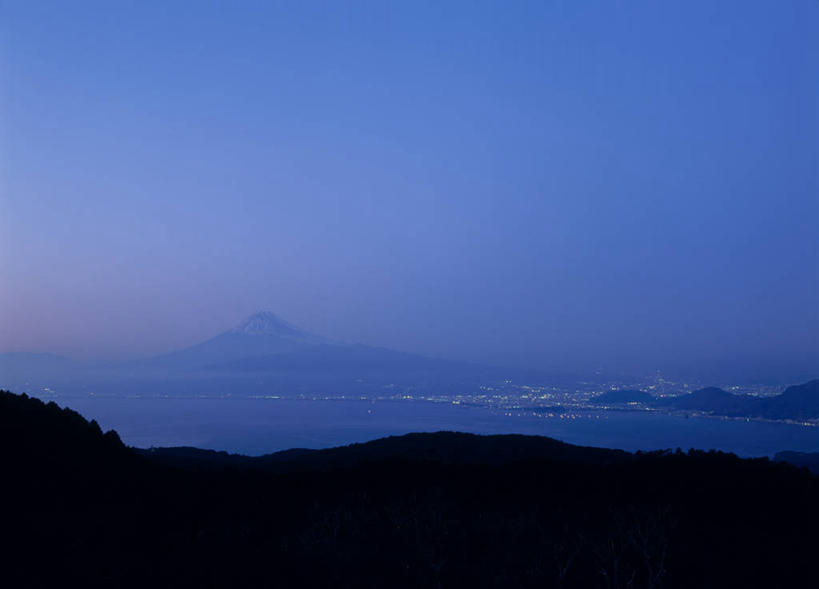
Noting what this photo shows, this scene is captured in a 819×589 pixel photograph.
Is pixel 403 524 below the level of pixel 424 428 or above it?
above

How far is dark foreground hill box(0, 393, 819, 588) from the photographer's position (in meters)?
18.7

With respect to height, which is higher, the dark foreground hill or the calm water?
the dark foreground hill

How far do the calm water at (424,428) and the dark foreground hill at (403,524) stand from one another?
8906 centimetres

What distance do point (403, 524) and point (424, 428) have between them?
131123 mm

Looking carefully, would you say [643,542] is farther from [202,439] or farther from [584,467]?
[202,439]

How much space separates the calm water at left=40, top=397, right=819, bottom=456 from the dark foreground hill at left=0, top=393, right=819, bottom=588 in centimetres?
8906

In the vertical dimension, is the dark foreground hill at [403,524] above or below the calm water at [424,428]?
above

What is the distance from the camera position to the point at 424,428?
151 meters

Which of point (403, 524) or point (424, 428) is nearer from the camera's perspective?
point (403, 524)

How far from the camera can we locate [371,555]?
20.5 m

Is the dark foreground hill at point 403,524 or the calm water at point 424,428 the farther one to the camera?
the calm water at point 424,428

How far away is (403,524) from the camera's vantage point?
22484mm

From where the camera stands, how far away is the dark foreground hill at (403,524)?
1873 centimetres

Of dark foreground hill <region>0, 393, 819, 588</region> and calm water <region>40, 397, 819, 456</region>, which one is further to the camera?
calm water <region>40, 397, 819, 456</region>
